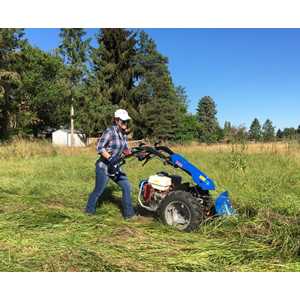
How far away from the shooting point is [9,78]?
24.3 m

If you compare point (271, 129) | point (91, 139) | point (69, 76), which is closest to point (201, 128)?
point (91, 139)

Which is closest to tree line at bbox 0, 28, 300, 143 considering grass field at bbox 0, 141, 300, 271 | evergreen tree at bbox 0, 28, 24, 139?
evergreen tree at bbox 0, 28, 24, 139

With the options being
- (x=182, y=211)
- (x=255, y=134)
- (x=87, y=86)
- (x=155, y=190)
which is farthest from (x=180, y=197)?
(x=87, y=86)

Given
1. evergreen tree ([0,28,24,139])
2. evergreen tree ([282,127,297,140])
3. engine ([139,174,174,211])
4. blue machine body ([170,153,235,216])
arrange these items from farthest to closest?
1. evergreen tree ([0,28,24,139])
2. evergreen tree ([282,127,297,140])
3. engine ([139,174,174,211])
4. blue machine body ([170,153,235,216])

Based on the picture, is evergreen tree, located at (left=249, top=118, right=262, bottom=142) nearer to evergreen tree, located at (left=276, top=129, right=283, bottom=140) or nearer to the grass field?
evergreen tree, located at (left=276, top=129, right=283, bottom=140)

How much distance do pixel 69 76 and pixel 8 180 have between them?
70.6 ft

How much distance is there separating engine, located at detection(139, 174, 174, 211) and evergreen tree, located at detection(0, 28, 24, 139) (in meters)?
20.4

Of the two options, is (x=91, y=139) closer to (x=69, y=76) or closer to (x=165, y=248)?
(x=69, y=76)

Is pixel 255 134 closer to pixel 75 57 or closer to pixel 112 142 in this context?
pixel 112 142

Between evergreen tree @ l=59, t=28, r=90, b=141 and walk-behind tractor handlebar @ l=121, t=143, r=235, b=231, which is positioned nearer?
walk-behind tractor handlebar @ l=121, t=143, r=235, b=231

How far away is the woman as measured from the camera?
516cm

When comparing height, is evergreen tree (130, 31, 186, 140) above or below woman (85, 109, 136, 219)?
above

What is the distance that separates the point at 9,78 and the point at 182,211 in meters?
22.8

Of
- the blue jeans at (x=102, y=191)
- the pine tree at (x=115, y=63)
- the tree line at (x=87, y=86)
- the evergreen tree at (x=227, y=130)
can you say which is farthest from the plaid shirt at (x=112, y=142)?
the pine tree at (x=115, y=63)
